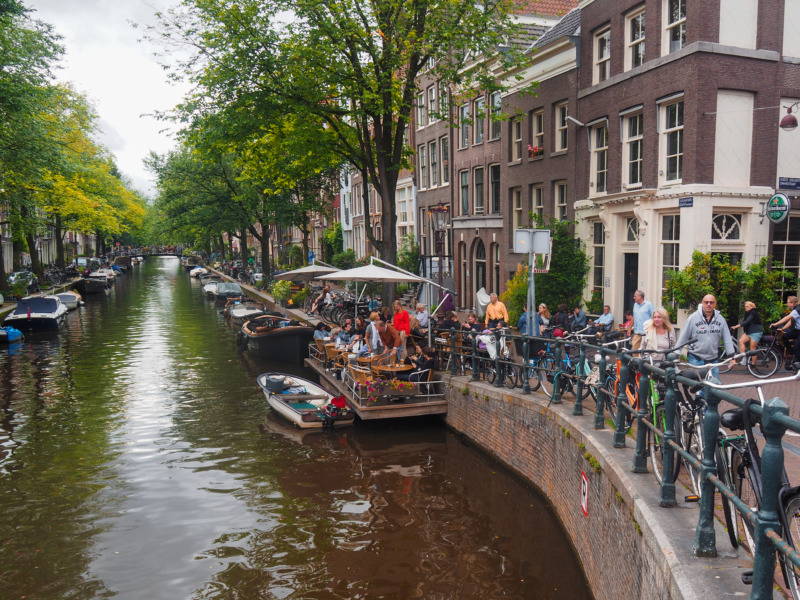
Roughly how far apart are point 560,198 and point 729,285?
8.39 metres

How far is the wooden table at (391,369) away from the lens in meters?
14.3

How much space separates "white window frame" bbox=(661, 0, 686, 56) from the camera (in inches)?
638

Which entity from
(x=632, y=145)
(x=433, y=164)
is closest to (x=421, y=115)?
(x=433, y=164)

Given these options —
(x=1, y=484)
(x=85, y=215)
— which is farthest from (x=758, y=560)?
(x=85, y=215)

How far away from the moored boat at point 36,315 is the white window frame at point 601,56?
1013 inches

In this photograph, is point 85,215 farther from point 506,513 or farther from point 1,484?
point 506,513

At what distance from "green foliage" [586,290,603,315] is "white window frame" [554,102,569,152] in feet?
16.5

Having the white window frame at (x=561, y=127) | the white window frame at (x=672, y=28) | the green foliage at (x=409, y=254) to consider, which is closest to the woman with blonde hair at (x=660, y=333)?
the white window frame at (x=672, y=28)

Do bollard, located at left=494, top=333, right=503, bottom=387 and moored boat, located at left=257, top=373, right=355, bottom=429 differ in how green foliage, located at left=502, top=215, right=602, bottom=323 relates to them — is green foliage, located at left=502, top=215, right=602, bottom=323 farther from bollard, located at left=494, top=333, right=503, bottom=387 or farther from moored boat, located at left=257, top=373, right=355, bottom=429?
bollard, located at left=494, top=333, right=503, bottom=387

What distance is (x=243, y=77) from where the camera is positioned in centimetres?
1870

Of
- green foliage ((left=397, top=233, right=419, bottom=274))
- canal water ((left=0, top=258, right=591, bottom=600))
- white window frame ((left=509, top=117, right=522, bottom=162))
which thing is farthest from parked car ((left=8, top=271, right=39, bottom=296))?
white window frame ((left=509, top=117, right=522, bottom=162))

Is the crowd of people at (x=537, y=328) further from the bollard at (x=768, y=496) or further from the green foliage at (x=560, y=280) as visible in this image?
the bollard at (x=768, y=496)

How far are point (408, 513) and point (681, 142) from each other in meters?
11.2

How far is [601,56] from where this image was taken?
2000 centimetres
